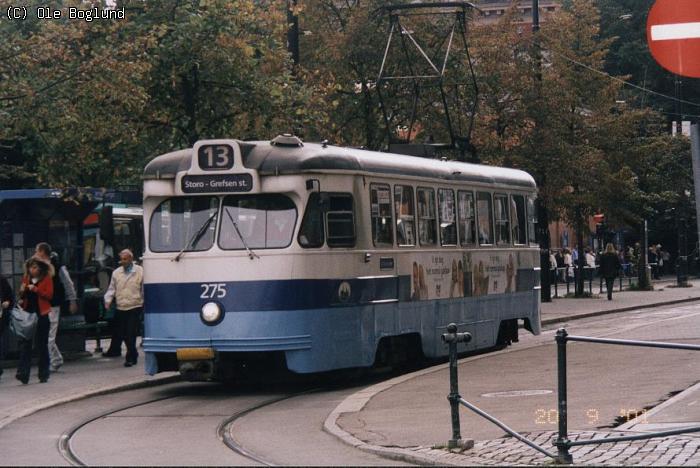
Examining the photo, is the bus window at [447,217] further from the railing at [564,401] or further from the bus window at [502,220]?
the railing at [564,401]

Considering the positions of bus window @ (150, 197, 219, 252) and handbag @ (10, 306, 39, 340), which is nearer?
bus window @ (150, 197, 219, 252)

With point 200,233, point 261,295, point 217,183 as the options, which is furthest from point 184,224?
point 261,295

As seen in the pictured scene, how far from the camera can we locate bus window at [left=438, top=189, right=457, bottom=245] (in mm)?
21031

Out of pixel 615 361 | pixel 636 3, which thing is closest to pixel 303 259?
pixel 615 361

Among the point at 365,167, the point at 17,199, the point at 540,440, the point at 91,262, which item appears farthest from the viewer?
the point at 91,262

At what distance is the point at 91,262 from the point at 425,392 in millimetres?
17903

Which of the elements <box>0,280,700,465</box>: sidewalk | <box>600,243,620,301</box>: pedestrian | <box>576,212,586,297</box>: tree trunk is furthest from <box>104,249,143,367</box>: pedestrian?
<box>600,243,620,301</box>: pedestrian

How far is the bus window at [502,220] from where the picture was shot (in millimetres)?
23375

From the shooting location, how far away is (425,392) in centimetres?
1641

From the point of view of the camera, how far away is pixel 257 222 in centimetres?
1769

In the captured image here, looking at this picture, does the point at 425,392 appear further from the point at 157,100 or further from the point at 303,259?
the point at 157,100

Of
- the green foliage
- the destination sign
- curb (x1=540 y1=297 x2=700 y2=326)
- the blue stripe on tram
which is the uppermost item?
the green foliage

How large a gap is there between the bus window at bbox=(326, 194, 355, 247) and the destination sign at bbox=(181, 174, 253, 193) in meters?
1.06

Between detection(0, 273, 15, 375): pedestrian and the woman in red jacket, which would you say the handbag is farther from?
detection(0, 273, 15, 375): pedestrian
